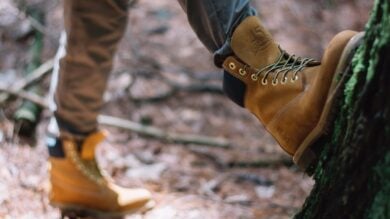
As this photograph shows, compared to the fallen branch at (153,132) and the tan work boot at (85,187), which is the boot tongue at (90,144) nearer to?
the tan work boot at (85,187)

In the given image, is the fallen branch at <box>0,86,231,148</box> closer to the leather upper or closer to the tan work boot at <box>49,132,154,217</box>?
the tan work boot at <box>49,132,154,217</box>

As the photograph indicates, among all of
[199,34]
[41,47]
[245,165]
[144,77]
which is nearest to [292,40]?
[144,77]

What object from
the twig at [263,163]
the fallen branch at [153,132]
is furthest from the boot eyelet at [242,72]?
the fallen branch at [153,132]

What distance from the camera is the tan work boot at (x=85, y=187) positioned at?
2.04 m

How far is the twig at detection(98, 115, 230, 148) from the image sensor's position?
2785mm

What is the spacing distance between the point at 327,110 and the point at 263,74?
23cm

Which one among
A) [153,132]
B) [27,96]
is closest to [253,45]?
[153,132]

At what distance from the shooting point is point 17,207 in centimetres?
205

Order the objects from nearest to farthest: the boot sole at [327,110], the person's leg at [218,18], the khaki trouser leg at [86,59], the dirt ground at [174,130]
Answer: the boot sole at [327,110], the person's leg at [218,18], the khaki trouser leg at [86,59], the dirt ground at [174,130]

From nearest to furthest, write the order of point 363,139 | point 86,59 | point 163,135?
1. point 363,139
2. point 86,59
3. point 163,135

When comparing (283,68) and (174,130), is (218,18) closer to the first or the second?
(283,68)

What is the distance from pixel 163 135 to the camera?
9.14 feet

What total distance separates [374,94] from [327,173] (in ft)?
0.83

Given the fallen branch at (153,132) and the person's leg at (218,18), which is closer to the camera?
the person's leg at (218,18)
